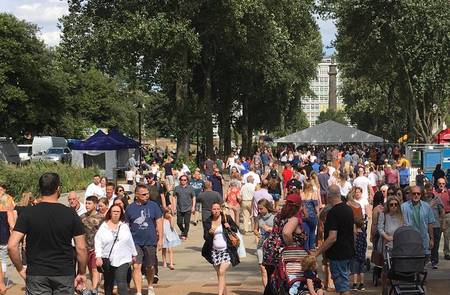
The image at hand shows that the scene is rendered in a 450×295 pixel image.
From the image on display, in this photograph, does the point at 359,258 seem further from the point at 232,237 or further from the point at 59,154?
the point at 59,154

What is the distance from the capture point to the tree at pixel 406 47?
36562mm

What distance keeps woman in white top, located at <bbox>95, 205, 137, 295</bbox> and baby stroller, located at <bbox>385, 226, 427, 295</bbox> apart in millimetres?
3330

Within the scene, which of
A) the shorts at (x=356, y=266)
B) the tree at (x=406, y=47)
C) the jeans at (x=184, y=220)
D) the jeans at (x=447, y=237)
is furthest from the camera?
the tree at (x=406, y=47)

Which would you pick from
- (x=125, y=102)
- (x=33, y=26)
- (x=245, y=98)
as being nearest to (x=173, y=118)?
(x=245, y=98)

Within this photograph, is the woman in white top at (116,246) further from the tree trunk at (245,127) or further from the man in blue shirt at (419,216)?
the tree trunk at (245,127)

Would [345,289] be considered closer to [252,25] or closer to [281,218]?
[281,218]

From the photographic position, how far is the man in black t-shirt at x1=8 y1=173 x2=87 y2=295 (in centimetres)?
605

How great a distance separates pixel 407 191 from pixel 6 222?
642cm

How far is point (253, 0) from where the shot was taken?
3167cm

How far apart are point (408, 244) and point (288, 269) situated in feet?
5.28

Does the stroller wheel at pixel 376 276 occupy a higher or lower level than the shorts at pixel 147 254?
lower

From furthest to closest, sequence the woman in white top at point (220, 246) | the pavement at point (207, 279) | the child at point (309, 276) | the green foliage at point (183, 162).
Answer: the green foliage at point (183, 162) < the pavement at point (207, 279) < the woman in white top at point (220, 246) < the child at point (309, 276)

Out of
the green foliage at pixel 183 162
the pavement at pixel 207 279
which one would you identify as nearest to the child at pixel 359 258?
the pavement at pixel 207 279

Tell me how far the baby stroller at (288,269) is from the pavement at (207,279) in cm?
289
